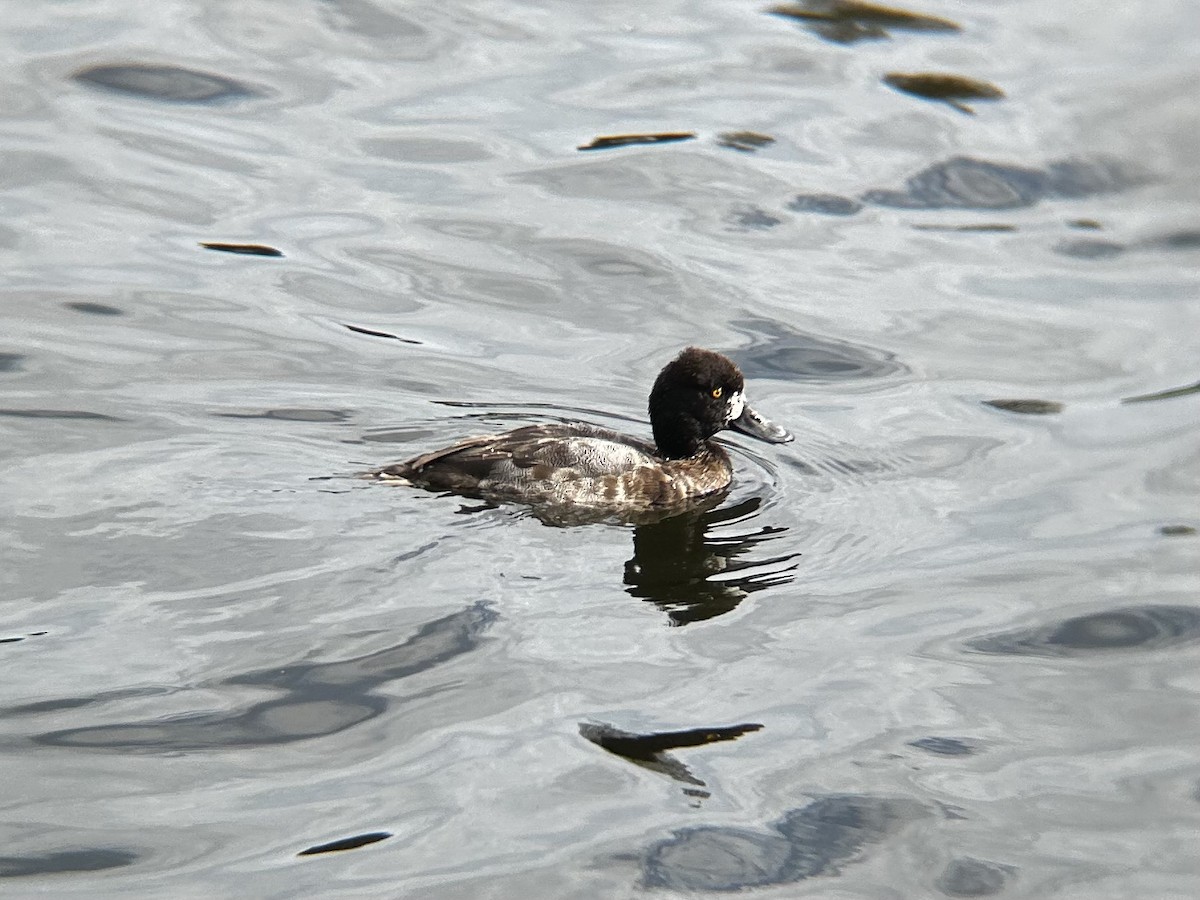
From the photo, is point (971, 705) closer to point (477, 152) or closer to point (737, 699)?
point (737, 699)

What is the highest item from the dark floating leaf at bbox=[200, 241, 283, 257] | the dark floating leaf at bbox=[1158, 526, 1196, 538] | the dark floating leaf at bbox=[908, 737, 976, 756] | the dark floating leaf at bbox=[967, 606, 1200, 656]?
the dark floating leaf at bbox=[200, 241, 283, 257]

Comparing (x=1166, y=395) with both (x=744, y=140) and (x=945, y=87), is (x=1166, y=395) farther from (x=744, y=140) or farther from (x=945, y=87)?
(x=945, y=87)

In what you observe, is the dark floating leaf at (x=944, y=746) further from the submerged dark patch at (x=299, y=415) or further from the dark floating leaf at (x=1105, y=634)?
the submerged dark patch at (x=299, y=415)

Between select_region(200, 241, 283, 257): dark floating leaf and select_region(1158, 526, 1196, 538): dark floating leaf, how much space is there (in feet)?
20.7

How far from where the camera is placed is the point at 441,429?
33.7 ft

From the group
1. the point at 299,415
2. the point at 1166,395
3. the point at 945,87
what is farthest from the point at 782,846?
the point at 945,87

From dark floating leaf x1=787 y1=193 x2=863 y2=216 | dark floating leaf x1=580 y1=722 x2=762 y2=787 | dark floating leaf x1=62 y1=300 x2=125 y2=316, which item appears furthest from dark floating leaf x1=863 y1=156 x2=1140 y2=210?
dark floating leaf x1=580 y1=722 x2=762 y2=787

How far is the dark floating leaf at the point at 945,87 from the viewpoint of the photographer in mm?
15719

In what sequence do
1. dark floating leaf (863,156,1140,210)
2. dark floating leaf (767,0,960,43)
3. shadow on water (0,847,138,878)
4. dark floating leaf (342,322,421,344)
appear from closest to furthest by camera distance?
shadow on water (0,847,138,878)
dark floating leaf (342,322,421,344)
dark floating leaf (863,156,1140,210)
dark floating leaf (767,0,960,43)

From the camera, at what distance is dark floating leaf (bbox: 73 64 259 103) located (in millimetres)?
15258

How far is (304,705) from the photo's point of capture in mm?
7133

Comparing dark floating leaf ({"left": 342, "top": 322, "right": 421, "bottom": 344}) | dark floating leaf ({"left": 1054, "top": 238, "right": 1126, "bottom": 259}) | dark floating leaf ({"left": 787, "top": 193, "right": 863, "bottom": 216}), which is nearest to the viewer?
dark floating leaf ({"left": 342, "top": 322, "right": 421, "bottom": 344})

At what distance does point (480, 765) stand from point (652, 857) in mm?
814

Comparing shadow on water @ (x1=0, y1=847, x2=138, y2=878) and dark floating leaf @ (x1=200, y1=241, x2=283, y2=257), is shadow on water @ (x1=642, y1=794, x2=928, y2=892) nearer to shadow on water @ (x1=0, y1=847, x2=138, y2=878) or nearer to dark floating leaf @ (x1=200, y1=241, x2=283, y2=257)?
shadow on water @ (x1=0, y1=847, x2=138, y2=878)
